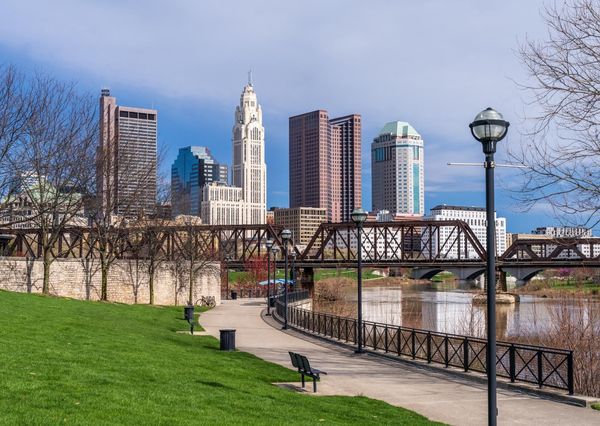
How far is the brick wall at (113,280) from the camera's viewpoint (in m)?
40.8

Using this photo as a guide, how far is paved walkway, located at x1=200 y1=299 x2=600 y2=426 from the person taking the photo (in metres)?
13.7

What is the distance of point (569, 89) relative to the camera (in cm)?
1515

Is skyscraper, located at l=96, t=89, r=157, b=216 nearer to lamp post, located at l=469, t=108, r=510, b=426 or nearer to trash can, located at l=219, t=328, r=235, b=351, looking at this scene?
trash can, located at l=219, t=328, r=235, b=351

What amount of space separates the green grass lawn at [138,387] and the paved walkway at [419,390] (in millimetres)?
1115

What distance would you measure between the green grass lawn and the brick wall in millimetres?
20389

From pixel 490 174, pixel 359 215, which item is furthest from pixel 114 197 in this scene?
pixel 490 174

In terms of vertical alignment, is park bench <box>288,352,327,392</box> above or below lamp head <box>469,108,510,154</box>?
below

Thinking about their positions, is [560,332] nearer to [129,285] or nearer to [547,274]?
[129,285]

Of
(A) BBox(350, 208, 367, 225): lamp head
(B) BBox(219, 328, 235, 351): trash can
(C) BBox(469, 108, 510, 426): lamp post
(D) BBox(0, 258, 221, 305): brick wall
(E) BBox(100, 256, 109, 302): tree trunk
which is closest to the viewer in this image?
(C) BBox(469, 108, 510, 426): lamp post

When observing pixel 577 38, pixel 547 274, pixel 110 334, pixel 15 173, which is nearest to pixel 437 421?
pixel 577 38

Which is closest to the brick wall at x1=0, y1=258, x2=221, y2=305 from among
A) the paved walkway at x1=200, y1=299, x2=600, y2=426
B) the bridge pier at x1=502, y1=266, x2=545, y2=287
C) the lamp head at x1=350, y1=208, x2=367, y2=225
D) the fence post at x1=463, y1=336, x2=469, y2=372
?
the paved walkway at x1=200, y1=299, x2=600, y2=426

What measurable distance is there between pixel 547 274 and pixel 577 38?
467ft

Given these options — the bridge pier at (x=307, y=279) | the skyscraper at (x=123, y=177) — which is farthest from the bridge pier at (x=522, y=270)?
the skyscraper at (x=123, y=177)

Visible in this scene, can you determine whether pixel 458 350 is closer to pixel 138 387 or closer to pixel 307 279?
pixel 138 387
